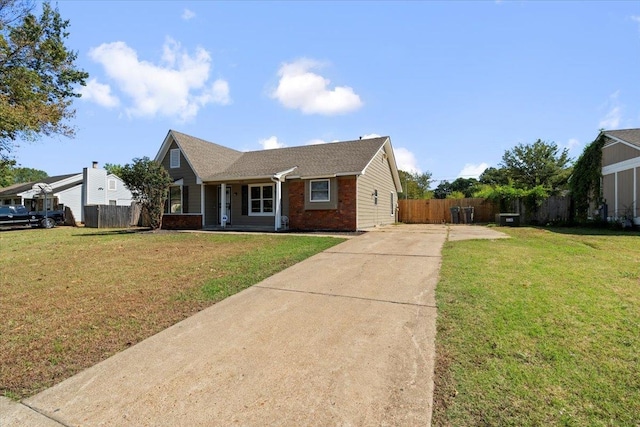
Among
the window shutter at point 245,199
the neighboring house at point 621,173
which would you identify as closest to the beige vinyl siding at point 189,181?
the window shutter at point 245,199

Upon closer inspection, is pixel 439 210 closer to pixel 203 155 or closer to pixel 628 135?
pixel 628 135

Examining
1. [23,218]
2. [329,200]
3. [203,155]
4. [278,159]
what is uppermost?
[203,155]

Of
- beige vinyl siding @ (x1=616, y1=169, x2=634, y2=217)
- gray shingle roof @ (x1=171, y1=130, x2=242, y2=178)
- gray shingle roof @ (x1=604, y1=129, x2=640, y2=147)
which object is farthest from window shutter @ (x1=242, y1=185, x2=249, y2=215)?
gray shingle roof @ (x1=604, y1=129, x2=640, y2=147)

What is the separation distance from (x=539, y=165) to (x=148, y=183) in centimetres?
4705

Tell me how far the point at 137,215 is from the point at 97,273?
56.0ft

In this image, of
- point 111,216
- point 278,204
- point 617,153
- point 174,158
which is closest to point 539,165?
point 617,153

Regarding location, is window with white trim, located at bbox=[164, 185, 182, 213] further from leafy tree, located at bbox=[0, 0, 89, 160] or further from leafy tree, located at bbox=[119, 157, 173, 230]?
leafy tree, located at bbox=[0, 0, 89, 160]

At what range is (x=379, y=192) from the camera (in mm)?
18125

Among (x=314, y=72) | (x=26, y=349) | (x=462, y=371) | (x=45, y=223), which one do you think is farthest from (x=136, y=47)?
(x=45, y=223)

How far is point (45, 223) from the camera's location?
21750 millimetres

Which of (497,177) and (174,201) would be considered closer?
(174,201)

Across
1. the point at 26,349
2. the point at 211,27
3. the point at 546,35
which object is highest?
the point at 211,27

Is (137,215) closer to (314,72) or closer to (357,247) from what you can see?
(314,72)

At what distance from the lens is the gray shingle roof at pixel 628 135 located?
14.4 meters
